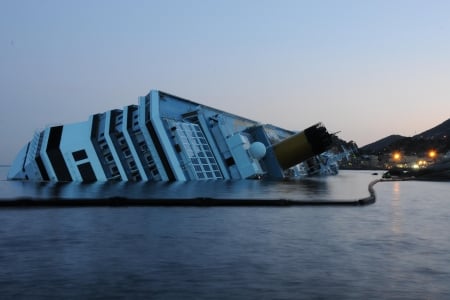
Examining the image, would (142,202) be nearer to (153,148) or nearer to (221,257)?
(221,257)

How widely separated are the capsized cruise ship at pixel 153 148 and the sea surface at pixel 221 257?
41570 millimetres

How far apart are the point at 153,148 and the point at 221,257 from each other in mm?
51878

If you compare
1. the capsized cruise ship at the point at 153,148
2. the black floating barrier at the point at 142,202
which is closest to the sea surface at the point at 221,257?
the black floating barrier at the point at 142,202

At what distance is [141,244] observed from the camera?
12.9m

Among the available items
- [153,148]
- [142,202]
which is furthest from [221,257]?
[153,148]

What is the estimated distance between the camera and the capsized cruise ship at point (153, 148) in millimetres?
62062

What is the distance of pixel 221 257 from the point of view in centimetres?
1116

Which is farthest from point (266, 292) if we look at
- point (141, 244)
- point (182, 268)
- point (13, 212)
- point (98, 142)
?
point (98, 142)

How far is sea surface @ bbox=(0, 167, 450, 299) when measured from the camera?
8211mm

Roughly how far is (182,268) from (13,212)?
45.6ft

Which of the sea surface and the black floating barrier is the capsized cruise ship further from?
the sea surface

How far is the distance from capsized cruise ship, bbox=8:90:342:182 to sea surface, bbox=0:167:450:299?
4157 cm

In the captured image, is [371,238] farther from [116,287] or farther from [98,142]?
[98,142]

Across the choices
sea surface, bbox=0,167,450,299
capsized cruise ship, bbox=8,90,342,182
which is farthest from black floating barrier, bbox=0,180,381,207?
capsized cruise ship, bbox=8,90,342,182
